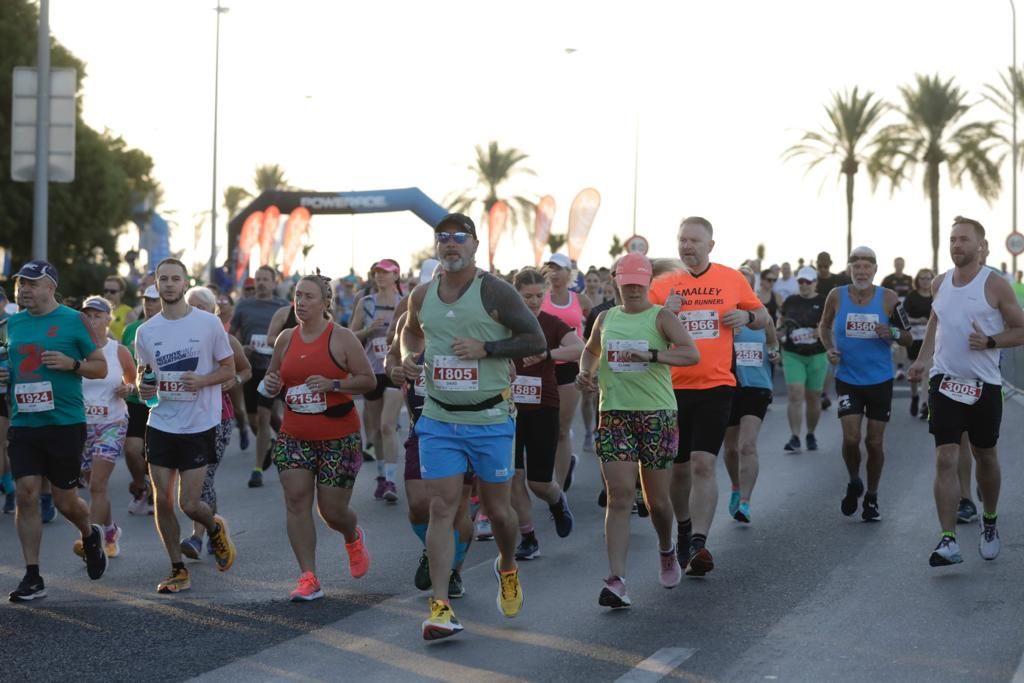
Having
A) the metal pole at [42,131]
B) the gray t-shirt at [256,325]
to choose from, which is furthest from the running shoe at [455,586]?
the metal pole at [42,131]

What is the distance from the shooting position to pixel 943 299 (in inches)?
387

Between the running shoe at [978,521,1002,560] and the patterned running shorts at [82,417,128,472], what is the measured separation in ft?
19.0

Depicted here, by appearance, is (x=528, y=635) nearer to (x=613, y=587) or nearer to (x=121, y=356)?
(x=613, y=587)

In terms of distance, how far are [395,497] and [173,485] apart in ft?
13.8

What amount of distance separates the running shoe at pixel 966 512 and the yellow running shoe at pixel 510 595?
14.9 ft

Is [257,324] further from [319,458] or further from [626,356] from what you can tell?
[626,356]

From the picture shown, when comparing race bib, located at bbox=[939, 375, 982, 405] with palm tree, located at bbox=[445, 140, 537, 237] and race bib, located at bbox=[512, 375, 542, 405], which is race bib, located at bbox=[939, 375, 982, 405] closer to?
race bib, located at bbox=[512, 375, 542, 405]

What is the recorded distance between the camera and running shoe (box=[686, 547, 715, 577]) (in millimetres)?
9422

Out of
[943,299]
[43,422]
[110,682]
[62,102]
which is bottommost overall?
[110,682]

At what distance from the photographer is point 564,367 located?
12570 millimetres

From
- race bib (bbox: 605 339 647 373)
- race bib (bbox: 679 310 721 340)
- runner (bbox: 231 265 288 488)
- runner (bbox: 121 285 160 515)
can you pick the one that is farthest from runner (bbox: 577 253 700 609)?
runner (bbox: 231 265 288 488)

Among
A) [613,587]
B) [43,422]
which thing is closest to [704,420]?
[613,587]

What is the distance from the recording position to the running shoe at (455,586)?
901 cm

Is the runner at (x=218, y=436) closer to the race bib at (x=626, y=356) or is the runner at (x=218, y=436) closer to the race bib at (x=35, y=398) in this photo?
the race bib at (x=35, y=398)
